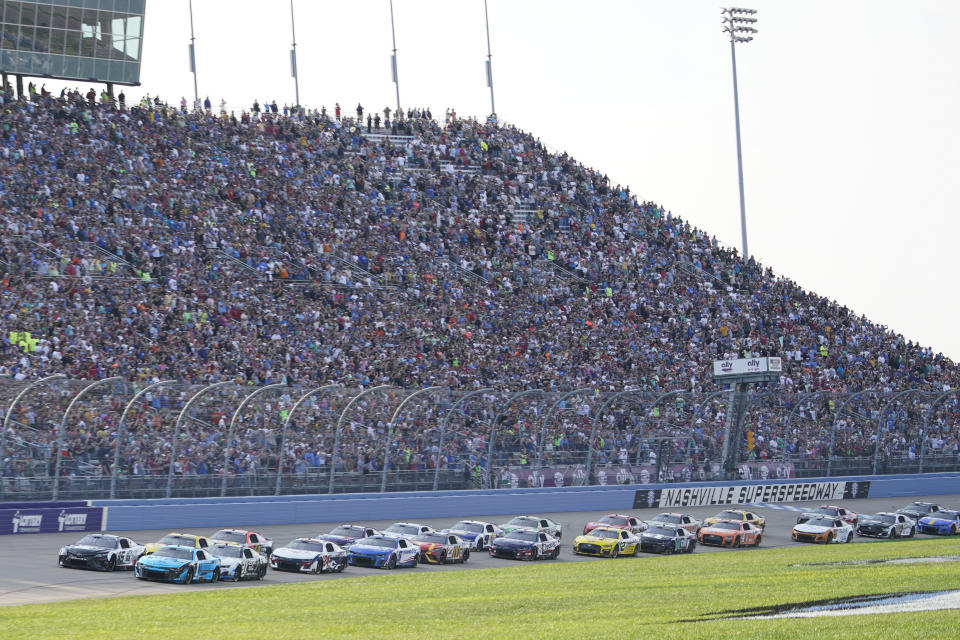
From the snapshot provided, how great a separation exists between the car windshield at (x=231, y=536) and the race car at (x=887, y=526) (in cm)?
2070

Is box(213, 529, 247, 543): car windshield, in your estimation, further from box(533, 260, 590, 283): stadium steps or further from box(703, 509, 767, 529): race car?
box(533, 260, 590, 283): stadium steps

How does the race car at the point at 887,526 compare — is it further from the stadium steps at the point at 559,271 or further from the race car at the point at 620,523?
the stadium steps at the point at 559,271

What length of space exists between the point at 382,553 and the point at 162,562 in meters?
5.86

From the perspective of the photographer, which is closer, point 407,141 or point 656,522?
point 656,522

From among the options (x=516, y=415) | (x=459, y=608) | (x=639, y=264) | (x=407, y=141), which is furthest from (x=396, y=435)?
(x=407, y=141)

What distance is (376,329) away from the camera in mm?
46094

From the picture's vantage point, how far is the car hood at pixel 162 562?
25.0 m

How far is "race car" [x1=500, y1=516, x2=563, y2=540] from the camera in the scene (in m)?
33.1

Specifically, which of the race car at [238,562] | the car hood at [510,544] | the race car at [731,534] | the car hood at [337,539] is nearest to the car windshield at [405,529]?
the car hood at [337,539]

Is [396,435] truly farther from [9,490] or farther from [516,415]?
[9,490]

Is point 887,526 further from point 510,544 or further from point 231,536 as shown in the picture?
point 231,536

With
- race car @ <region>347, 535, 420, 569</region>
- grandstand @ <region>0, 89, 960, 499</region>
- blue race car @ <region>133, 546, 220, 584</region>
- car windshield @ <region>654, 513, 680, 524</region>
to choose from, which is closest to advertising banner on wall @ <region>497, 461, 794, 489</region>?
grandstand @ <region>0, 89, 960, 499</region>

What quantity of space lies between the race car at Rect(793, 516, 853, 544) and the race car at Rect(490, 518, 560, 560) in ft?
31.0

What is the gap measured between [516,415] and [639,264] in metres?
22.8
